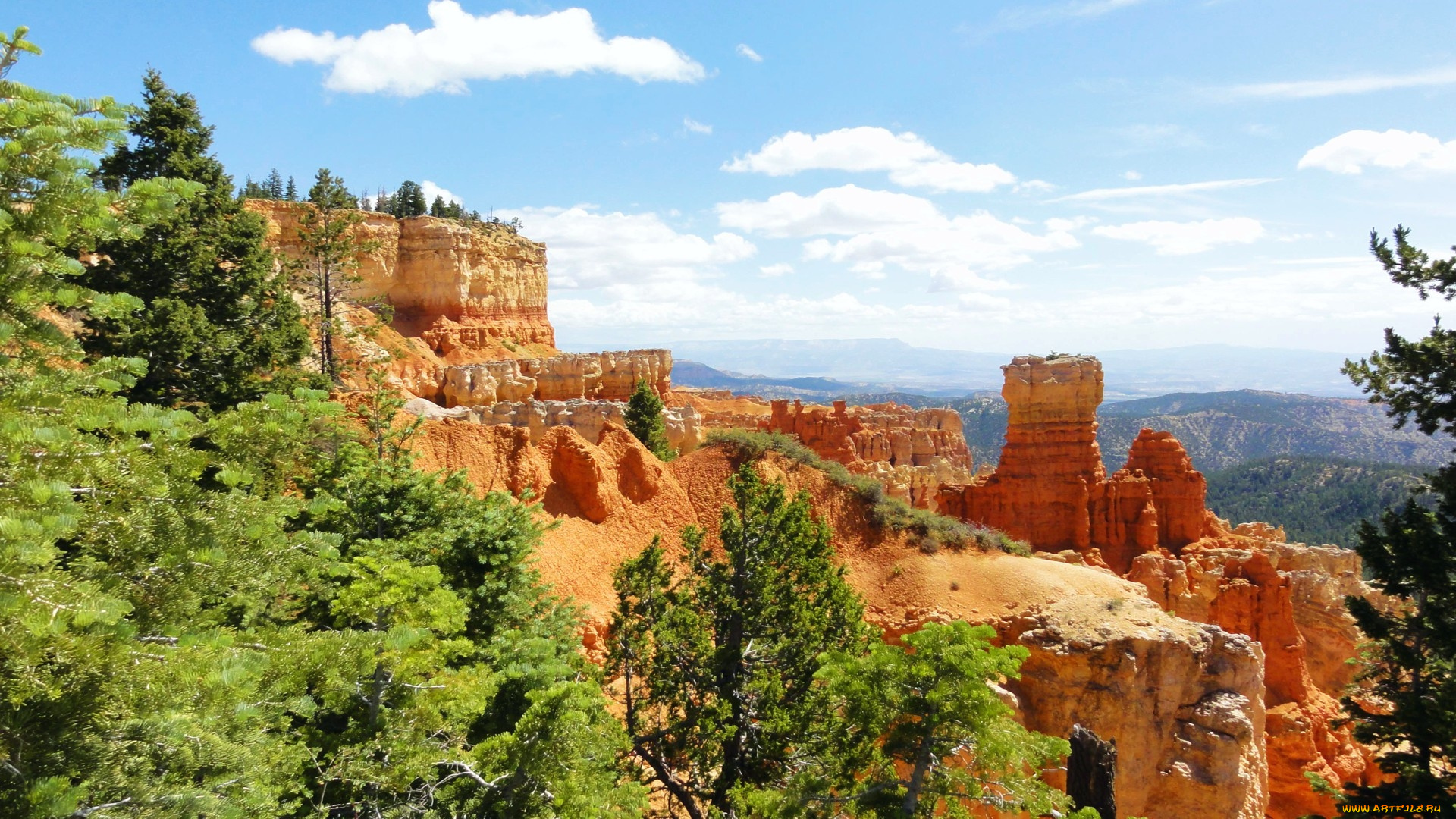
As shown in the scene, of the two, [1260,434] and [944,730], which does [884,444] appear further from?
[1260,434]

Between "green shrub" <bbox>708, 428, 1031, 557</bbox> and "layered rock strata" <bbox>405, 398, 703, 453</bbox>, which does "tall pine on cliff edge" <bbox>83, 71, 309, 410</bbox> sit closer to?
"layered rock strata" <bbox>405, 398, 703, 453</bbox>

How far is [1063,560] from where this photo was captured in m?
27.8

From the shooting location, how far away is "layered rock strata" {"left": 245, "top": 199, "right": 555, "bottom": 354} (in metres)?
54.2

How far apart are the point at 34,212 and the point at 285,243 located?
45494 millimetres

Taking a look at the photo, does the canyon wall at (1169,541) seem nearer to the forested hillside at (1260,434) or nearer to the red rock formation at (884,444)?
the red rock formation at (884,444)

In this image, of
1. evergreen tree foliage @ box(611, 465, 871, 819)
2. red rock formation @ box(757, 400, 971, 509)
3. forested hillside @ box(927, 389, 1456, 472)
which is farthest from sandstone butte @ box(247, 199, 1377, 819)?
forested hillside @ box(927, 389, 1456, 472)

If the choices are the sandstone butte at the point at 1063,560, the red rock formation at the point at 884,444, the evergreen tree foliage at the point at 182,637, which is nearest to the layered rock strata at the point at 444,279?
the sandstone butte at the point at 1063,560

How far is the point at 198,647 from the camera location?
5.81m

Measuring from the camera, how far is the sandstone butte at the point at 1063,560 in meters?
18.4

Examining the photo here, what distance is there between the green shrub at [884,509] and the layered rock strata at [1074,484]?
35.3 feet

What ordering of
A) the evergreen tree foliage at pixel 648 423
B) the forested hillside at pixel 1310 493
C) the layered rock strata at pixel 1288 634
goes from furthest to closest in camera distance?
1. the forested hillside at pixel 1310 493
2. the evergreen tree foliage at pixel 648 423
3. the layered rock strata at pixel 1288 634

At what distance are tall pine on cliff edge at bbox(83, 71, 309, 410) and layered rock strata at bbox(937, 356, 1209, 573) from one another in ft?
100

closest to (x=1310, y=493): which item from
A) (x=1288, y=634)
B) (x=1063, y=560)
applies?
(x=1288, y=634)

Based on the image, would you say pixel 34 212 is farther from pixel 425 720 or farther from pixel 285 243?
pixel 285 243
